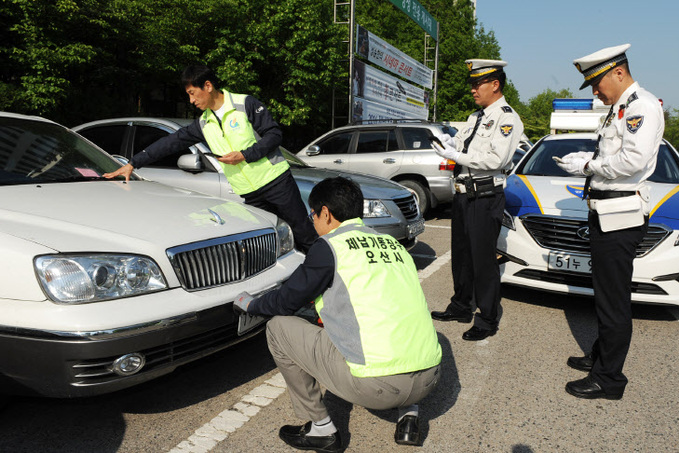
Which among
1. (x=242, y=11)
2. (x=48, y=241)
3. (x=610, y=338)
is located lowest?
(x=610, y=338)

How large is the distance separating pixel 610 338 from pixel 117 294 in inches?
102

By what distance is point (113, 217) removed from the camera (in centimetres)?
289

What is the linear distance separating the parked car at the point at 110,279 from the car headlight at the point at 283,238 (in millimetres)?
152

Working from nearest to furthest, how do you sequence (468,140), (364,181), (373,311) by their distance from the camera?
(373,311) < (468,140) < (364,181)

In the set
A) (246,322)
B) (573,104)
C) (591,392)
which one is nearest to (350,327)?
(246,322)

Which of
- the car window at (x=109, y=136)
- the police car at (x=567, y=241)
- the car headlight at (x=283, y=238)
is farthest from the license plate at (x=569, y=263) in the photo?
the car window at (x=109, y=136)

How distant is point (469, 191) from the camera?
395cm

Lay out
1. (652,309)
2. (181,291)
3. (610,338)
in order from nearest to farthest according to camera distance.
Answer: (181,291) < (610,338) < (652,309)

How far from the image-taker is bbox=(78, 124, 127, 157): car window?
5.77m

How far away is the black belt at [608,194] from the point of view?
3039 millimetres

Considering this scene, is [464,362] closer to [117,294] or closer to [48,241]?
[117,294]

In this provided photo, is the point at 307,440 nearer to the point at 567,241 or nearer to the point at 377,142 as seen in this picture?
the point at 567,241

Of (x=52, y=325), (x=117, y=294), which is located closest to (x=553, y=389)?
(x=117, y=294)

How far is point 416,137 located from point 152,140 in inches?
193
